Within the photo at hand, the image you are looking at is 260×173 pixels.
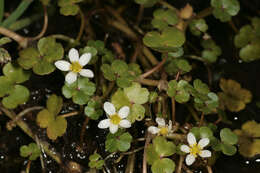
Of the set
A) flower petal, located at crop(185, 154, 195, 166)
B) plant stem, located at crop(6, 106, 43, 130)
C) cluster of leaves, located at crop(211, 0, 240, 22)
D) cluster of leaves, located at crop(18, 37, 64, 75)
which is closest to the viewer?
flower petal, located at crop(185, 154, 195, 166)

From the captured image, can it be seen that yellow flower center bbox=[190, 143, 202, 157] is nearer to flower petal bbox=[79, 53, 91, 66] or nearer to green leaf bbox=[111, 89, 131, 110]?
green leaf bbox=[111, 89, 131, 110]

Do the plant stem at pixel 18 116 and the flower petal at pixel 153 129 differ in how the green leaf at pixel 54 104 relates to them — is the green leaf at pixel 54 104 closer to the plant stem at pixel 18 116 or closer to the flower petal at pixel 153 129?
the plant stem at pixel 18 116

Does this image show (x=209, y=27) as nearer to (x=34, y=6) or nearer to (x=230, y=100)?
(x=230, y=100)

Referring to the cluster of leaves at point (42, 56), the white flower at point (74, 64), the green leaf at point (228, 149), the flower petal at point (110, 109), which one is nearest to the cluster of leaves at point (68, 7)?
the cluster of leaves at point (42, 56)

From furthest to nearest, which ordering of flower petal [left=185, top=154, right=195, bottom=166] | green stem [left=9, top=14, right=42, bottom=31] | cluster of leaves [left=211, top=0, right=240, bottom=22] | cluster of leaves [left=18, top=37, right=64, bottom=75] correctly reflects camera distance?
1. green stem [left=9, top=14, right=42, bottom=31]
2. cluster of leaves [left=211, top=0, right=240, bottom=22]
3. cluster of leaves [left=18, top=37, right=64, bottom=75]
4. flower petal [left=185, top=154, right=195, bottom=166]

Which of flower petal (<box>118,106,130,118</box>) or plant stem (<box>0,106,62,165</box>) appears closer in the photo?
flower petal (<box>118,106,130,118</box>)

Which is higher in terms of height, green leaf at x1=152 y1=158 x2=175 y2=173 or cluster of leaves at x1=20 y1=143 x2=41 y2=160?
green leaf at x1=152 y1=158 x2=175 y2=173

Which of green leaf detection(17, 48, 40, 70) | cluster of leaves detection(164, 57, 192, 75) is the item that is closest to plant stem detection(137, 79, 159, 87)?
cluster of leaves detection(164, 57, 192, 75)
